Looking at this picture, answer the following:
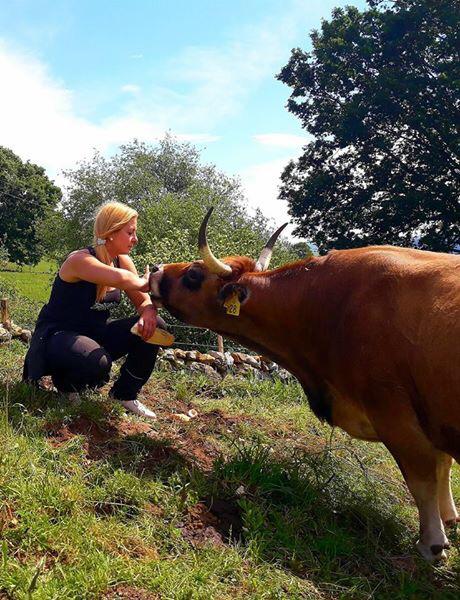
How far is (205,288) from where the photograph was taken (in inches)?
220

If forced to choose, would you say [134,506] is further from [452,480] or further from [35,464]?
[452,480]

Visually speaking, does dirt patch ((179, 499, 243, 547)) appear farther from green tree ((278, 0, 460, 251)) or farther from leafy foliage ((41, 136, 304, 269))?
green tree ((278, 0, 460, 251))

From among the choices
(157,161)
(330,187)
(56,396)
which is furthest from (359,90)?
(56,396)

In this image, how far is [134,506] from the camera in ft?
13.1

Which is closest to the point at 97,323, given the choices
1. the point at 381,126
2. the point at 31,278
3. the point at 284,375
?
the point at 284,375

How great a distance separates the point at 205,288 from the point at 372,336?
1.80m

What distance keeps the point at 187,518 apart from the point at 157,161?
94.1ft

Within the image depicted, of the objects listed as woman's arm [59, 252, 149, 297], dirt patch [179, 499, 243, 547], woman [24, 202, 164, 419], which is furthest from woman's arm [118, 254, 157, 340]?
dirt patch [179, 499, 243, 547]

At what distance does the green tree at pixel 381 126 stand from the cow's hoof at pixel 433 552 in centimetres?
2313

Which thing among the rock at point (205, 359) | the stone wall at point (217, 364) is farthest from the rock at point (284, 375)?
the rock at point (205, 359)

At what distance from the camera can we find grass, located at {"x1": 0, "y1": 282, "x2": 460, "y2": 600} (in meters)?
3.35

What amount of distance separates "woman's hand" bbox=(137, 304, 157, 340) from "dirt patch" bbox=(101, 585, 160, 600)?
8.12ft

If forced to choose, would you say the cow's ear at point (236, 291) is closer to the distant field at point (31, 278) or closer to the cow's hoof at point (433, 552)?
the cow's hoof at point (433, 552)

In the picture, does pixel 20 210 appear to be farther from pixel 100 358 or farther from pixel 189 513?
pixel 189 513
